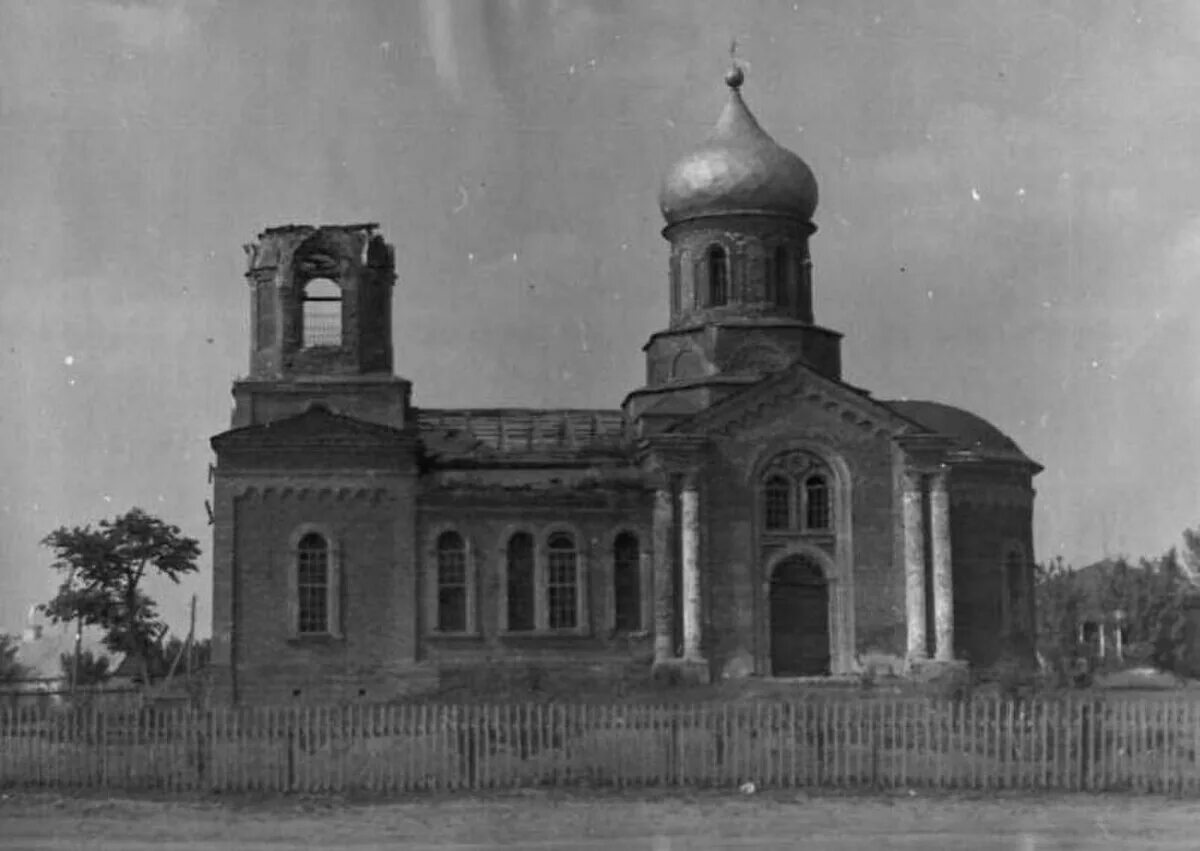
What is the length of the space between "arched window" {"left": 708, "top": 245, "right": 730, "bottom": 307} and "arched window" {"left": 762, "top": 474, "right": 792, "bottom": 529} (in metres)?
5.01

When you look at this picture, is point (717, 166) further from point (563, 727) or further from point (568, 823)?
point (568, 823)

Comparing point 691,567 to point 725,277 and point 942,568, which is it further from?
point 725,277

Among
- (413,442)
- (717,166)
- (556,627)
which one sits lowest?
(556,627)

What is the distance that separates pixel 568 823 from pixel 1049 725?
6941 millimetres

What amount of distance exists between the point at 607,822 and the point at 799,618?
59.5 feet

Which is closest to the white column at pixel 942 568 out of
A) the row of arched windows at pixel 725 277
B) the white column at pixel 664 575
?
the white column at pixel 664 575

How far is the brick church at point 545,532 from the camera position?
125ft

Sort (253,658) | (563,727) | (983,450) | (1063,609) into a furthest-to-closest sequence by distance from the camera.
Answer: (1063,609), (983,450), (253,658), (563,727)

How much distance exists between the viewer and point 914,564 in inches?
1522

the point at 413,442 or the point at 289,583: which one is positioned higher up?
the point at 413,442

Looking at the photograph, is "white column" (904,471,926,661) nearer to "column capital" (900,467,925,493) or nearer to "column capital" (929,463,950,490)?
"column capital" (900,467,925,493)

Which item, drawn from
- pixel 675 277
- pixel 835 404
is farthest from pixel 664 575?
pixel 675 277

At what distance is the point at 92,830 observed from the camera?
70.8 ft

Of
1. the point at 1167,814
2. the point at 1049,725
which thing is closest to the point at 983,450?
the point at 1049,725
